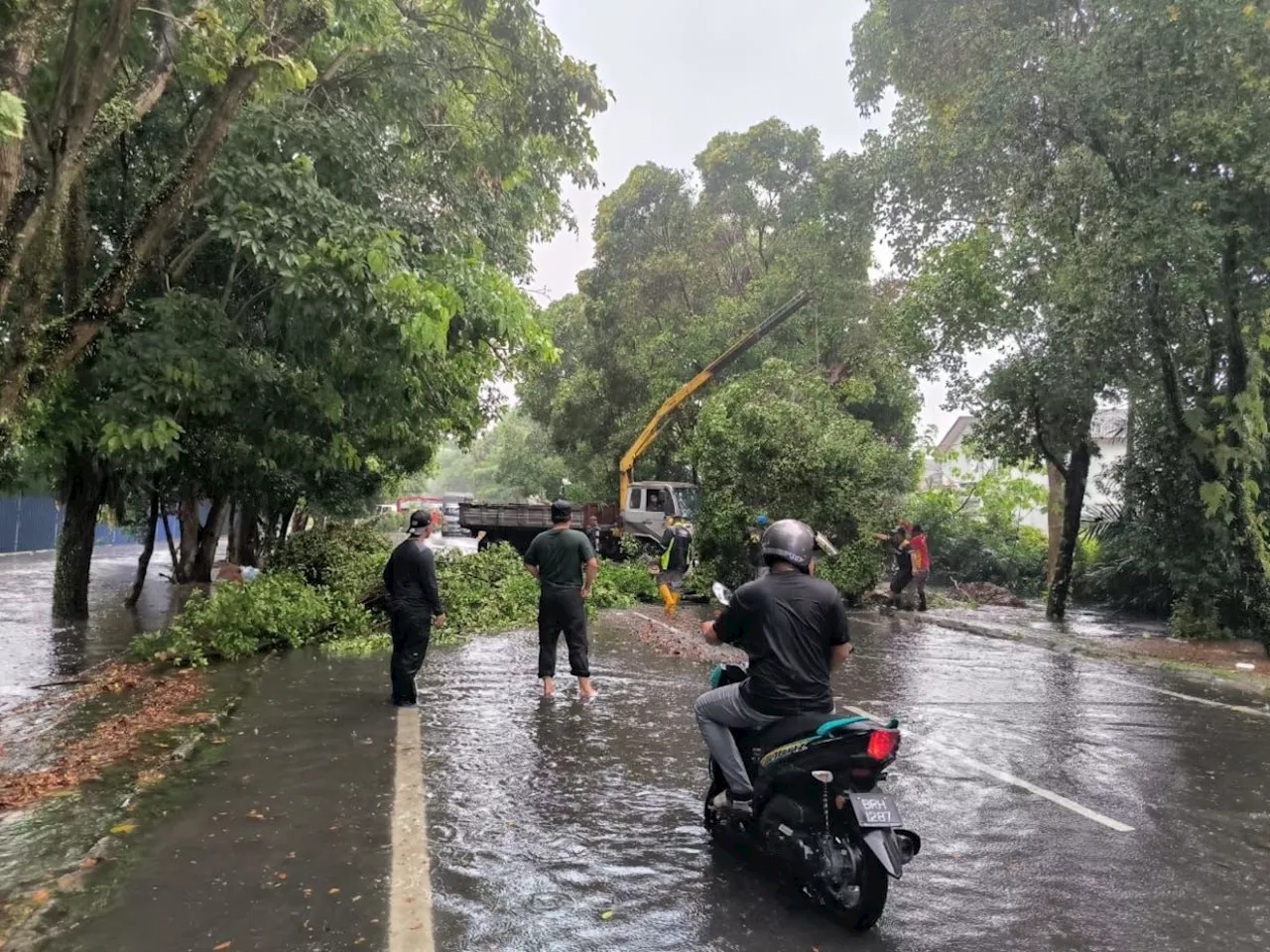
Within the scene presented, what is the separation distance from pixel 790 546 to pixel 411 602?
14.5 feet

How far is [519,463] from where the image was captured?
68.0m

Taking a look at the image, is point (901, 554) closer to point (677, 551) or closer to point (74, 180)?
point (677, 551)

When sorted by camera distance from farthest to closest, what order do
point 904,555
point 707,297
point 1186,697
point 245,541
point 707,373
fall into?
point 707,297 < point 707,373 < point 245,541 < point 904,555 < point 1186,697

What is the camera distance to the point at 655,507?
83.5 ft

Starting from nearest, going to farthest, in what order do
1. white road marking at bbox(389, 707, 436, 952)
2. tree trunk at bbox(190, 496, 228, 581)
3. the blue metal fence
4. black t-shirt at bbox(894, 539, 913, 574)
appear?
white road marking at bbox(389, 707, 436, 952) → black t-shirt at bbox(894, 539, 913, 574) → tree trunk at bbox(190, 496, 228, 581) → the blue metal fence

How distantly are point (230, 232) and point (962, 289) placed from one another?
11.8 m

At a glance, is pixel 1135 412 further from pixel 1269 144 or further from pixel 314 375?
pixel 314 375

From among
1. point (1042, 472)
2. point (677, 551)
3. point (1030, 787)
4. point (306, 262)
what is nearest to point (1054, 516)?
point (1042, 472)

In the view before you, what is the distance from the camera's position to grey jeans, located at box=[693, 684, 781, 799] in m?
4.48

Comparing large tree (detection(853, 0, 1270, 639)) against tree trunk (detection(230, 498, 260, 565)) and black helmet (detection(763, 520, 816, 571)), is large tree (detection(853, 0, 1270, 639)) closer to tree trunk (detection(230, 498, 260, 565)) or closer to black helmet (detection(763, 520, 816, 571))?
black helmet (detection(763, 520, 816, 571))

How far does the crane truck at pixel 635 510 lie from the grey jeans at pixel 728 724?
19.2m

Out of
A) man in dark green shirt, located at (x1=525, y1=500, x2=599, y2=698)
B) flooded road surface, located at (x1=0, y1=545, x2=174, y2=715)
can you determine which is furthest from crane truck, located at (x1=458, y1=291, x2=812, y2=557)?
man in dark green shirt, located at (x1=525, y1=500, x2=599, y2=698)

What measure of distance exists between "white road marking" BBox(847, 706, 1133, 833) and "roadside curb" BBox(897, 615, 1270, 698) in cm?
516

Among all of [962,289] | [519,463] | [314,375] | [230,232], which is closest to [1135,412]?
[962,289]
